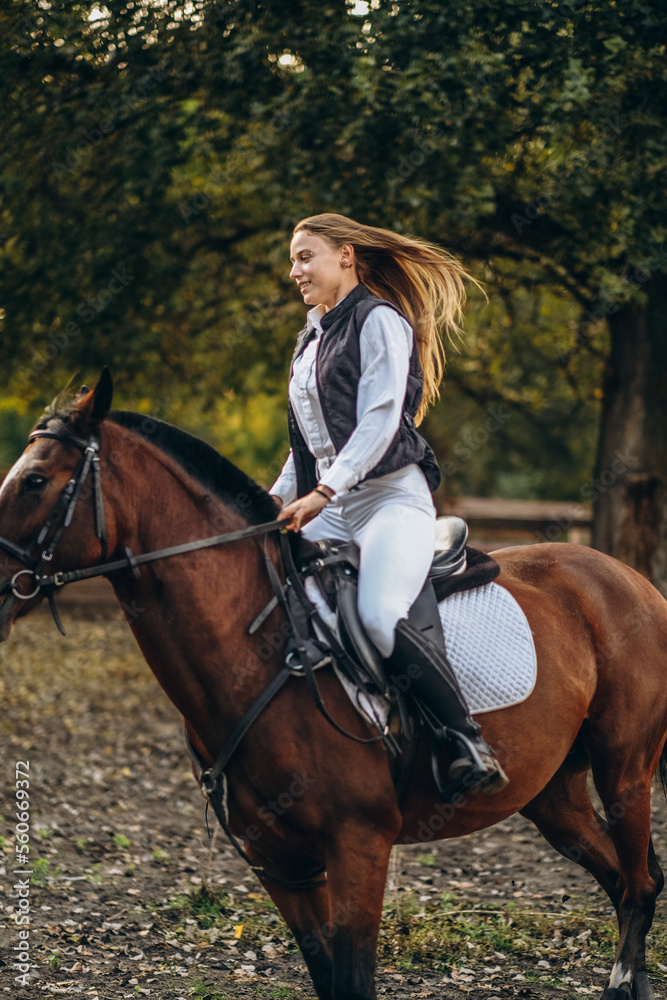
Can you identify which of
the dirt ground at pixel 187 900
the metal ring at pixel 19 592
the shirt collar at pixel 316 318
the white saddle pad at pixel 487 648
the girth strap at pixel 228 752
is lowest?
the dirt ground at pixel 187 900

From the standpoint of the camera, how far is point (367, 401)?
3102 millimetres

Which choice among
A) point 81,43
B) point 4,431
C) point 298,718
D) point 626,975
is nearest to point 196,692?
point 298,718

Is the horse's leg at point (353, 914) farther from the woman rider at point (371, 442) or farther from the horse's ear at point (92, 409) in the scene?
the horse's ear at point (92, 409)

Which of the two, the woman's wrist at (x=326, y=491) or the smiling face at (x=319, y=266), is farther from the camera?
the smiling face at (x=319, y=266)

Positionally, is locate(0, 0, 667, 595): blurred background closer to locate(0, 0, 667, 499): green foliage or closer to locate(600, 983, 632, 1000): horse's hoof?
locate(0, 0, 667, 499): green foliage

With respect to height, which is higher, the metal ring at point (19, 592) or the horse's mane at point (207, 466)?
the horse's mane at point (207, 466)

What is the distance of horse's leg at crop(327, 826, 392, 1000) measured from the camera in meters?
2.96

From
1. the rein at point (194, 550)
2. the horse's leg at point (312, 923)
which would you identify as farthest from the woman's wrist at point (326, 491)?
the horse's leg at point (312, 923)

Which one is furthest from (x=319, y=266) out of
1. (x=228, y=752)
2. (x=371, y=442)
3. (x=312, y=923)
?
(x=312, y=923)

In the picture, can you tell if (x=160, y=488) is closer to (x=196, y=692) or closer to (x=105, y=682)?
(x=196, y=692)

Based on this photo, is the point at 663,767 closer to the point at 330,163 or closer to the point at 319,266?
the point at 319,266

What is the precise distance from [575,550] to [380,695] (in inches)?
57.1

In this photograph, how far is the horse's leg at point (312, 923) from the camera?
130 inches

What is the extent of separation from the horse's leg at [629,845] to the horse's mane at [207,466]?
1.94 meters
